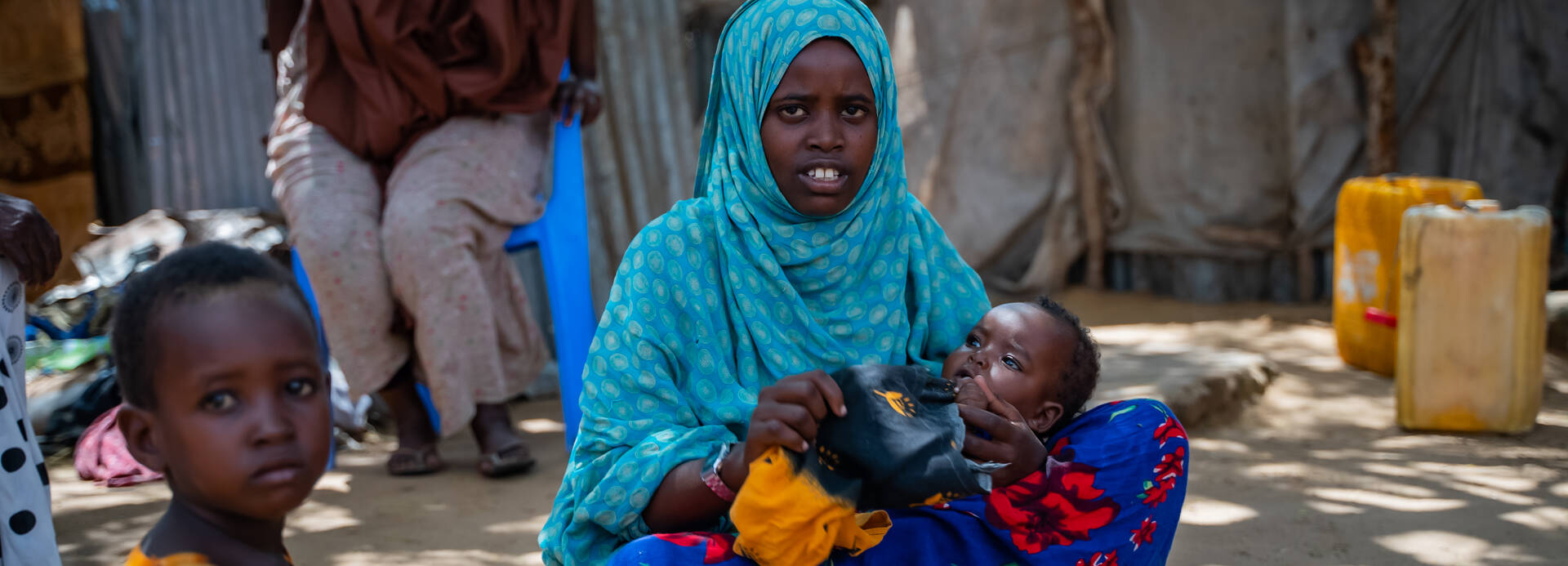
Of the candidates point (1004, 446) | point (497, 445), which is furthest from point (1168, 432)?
point (497, 445)

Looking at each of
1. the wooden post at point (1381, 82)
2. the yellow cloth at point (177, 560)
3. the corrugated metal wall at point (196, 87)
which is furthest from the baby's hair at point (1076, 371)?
the corrugated metal wall at point (196, 87)

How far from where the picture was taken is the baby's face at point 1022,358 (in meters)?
1.96

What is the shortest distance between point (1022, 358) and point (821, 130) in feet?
1.74

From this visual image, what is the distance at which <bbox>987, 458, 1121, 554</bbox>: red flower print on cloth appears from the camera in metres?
1.84

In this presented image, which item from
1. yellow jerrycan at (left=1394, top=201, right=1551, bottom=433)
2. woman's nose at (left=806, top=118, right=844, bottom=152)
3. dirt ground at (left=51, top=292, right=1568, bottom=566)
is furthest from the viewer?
yellow jerrycan at (left=1394, top=201, right=1551, bottom=433)

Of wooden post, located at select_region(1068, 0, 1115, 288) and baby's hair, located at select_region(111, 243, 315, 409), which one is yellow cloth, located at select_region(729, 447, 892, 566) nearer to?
baby's hair, located at select_region(111, 243, 315, 409)

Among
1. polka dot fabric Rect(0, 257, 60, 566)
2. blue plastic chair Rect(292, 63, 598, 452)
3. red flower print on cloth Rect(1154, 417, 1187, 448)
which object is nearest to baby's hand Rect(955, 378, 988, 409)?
red flower print on cloth Rect(1154, 417, 1187, 448)

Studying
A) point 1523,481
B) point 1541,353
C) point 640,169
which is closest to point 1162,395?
point 1523,481

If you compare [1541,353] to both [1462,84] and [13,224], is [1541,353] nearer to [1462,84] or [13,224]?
[1462,84]

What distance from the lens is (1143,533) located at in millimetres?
1864

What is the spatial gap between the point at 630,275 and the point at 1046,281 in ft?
18.3

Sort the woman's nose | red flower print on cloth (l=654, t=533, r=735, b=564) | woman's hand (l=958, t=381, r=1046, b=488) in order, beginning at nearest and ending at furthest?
red flower print on cloth (l=654, t=533, r=735, b=564) < woman's hand (l=958, t=381, r=1046, b=488) < the woman's nose

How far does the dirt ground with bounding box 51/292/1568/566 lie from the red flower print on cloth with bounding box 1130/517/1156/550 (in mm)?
862

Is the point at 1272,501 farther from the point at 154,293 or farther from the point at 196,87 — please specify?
the point at 196,87
